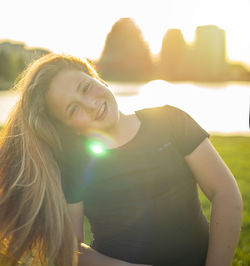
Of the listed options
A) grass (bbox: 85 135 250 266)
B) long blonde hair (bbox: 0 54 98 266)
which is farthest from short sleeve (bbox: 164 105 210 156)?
grass (bbox: 85 135 250 266)

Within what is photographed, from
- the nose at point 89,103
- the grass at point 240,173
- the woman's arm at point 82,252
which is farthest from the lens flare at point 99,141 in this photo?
the grass at point 240,173

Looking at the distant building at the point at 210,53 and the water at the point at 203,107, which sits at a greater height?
the water at the point at 203,107

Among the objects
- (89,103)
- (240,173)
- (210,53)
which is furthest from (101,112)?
(210,53)

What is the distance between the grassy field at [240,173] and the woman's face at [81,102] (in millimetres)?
2178

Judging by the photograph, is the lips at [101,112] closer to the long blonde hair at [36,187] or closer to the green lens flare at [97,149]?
the green lens flare at [97,149]

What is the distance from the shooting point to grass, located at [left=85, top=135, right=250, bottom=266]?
3755 mm

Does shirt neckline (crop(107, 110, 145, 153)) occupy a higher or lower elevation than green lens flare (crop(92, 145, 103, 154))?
higher

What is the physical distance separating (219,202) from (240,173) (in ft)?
18.9

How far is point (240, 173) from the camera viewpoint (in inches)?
292

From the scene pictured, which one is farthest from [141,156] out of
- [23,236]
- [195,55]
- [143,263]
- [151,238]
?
[195,55]

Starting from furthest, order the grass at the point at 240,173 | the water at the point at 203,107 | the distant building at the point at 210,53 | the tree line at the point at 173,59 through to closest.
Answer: the distant building at the point at 210,53 → the tree line at the point at 173,59 → the water at the point at 203,107 → the grass at the point at 240,173

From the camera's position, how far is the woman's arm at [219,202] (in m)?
1.98

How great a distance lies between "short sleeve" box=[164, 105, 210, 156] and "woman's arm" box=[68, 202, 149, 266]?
0.73 meters

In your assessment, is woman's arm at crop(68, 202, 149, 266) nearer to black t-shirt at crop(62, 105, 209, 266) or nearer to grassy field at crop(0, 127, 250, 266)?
black t-shirt at crop(62, 105, 209, 266)
